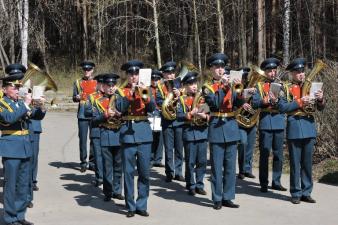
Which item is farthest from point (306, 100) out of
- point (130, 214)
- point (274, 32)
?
point (274, 32)

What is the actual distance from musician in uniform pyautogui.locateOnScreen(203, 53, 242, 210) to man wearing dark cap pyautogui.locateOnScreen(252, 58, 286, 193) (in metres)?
1.23

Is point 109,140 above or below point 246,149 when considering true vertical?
above

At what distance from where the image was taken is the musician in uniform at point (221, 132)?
8.73 m

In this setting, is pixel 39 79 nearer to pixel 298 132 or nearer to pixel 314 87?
pixel 298 132

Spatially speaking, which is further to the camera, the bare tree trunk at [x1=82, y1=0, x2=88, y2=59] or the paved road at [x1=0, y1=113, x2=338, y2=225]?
the bare tree trunk at [x1=82, y1=0, x2=88, y2=59]

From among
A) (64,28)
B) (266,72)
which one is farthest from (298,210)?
(64,28)

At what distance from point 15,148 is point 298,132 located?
4130 mm

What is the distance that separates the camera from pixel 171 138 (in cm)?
1170

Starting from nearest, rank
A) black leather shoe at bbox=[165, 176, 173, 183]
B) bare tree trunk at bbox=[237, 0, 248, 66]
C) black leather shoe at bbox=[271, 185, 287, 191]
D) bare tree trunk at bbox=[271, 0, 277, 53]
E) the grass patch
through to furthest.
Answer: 1. black leather shoe at bbox=[271, 185, 287, 191]
2. the grass patch
3. black leather shoe at bbox=[165, 176, 173, 183]
4. bare tree trunk at bbox=[237, 0, 248, 66]
5. bare tree trunk at bbox=[271, 0, 277, 53]

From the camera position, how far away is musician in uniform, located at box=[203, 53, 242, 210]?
28.7 feet

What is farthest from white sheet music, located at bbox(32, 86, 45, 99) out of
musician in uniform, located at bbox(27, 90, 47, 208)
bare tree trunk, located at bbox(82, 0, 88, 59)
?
bare tree trunk, located at bbox(82, 0, 88, 59)

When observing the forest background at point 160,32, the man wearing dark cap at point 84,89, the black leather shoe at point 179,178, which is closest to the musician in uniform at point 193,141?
the black leather shoe at point 179,178

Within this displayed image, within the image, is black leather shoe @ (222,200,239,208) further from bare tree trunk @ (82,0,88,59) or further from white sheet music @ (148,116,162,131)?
bare tree trunk @ (82,0,88,59)

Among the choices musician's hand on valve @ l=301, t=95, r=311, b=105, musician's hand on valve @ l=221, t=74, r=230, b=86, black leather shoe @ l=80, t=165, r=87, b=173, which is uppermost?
musician's hand on valve @ l=221, t=74, r=230, b=86
